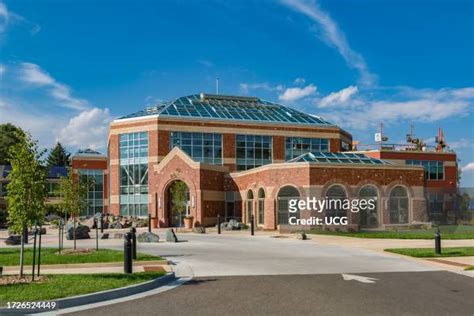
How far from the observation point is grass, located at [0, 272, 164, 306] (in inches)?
430

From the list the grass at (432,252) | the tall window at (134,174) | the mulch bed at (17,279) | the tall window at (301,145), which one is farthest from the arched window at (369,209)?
the mulch bed at (17,279)

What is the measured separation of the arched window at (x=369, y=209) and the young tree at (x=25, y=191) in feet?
89.4

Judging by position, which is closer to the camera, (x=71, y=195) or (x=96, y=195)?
(x=71, y=195)

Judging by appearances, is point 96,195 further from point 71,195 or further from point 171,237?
point 71,195

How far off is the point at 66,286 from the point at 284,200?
2617 cm

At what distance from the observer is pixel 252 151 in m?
52.7

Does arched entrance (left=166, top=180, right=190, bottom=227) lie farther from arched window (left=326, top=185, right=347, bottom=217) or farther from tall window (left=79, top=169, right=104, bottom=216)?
tall window (left=79, top=169, right=104, bottom=216)

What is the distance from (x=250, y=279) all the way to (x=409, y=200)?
27.7m

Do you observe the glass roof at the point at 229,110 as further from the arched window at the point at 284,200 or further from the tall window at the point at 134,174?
the arched window at the point at 284,200

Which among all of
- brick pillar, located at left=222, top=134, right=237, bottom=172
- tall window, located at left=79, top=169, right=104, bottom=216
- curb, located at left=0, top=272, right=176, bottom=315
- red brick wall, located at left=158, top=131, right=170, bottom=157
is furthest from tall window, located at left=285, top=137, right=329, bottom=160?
curb, located at left=0, top=272, right=176, bottom=315

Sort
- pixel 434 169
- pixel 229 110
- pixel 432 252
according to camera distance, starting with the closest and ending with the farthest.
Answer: pixel 432 252 → pixel 229 110 → pixel 434 169

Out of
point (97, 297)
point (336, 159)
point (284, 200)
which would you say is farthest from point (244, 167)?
point (97, 297)

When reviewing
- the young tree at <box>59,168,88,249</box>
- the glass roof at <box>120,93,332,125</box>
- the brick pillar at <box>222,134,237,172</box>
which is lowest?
the young tree at <box>59,168,88,249</box>

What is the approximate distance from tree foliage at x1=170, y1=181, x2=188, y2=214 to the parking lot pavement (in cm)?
2735
